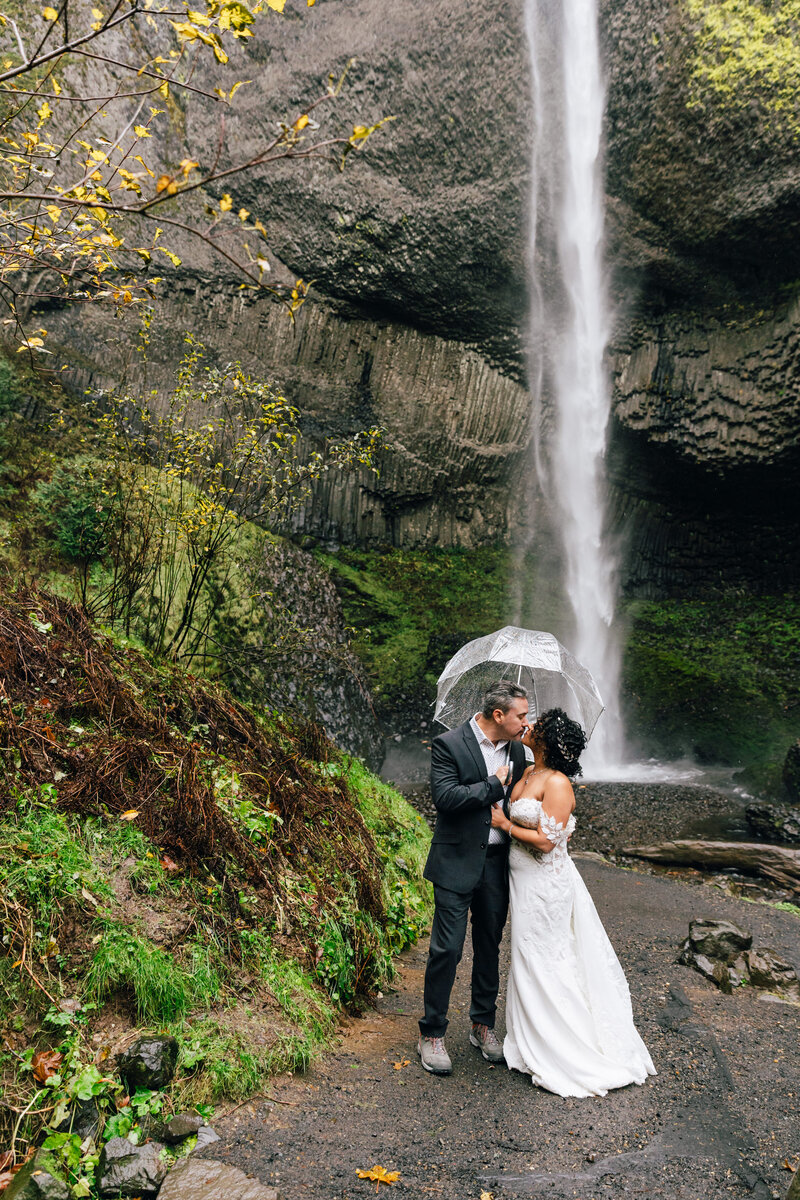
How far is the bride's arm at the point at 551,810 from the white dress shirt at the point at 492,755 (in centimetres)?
13

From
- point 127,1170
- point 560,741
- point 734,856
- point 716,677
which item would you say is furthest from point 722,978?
point 716,677

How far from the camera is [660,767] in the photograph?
16.2 metres

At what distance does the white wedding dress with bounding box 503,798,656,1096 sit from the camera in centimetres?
375

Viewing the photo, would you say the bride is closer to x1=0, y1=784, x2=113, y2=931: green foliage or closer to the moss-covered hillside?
the moss-covered hillside

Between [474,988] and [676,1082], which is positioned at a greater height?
[474,988]

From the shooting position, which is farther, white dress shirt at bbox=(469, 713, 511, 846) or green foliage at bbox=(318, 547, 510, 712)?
green foliage at bbox=(318, 547, 510, 712)

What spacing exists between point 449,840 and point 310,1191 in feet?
5.35

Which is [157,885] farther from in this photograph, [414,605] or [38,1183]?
[414,605]

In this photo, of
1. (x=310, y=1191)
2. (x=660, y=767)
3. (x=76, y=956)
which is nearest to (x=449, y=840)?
(x=310, y=1191)

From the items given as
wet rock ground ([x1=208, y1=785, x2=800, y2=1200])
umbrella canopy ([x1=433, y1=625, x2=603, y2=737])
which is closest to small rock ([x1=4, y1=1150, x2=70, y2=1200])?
wet rock ground ([x1=208, y1=785, x2=800, y2=1200])

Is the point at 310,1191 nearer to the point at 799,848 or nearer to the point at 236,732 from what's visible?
the point at 236,732

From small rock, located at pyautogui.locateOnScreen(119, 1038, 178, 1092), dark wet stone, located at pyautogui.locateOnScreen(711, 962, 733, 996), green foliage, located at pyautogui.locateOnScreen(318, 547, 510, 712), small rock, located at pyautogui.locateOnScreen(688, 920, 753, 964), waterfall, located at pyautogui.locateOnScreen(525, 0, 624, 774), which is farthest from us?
green foliage, located at pyautogui.locateOnScreen(318, 547, 510, 712)

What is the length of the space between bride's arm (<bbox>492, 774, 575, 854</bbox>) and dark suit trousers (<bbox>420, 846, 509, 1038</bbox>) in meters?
0.25

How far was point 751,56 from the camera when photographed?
13922 millimetres
